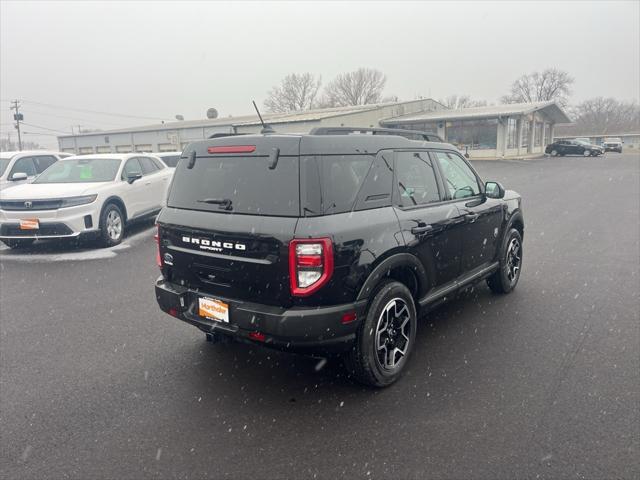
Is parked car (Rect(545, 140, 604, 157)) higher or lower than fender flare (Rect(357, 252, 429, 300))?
higher

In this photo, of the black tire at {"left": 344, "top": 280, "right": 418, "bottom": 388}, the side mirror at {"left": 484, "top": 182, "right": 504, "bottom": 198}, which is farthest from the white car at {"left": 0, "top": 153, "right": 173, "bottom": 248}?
the side mirror at {"left": 484, "top": 182, "right": 504, "bottom": 198}

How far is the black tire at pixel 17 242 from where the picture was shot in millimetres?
7891

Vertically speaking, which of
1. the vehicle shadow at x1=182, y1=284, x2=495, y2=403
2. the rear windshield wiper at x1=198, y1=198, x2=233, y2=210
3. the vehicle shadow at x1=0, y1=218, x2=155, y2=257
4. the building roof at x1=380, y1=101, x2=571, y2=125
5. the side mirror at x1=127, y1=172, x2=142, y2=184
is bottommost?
the vehicle shadow at x1=182, y1=284, x2=495, y2=403

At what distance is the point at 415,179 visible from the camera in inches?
153

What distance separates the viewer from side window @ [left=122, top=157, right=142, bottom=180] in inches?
361

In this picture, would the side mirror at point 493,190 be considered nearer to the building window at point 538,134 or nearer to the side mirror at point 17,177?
the side mirror at point 17,177

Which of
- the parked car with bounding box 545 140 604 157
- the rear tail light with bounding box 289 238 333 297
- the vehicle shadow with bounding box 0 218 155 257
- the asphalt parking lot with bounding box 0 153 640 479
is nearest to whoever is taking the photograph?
the asphalt parking lot with bounding box 0 153 640 479

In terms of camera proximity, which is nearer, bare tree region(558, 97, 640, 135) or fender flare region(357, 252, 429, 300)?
fender flare region(357, 252, 429, 300)

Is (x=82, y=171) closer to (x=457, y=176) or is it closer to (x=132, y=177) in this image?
(x=132, y=177)

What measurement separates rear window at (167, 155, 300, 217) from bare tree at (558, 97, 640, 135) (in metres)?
89.9

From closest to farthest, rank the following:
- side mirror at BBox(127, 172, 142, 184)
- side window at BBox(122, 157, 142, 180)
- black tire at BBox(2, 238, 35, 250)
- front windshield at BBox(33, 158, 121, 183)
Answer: black tire at BBox(2, 238, 35, 250), front windshield at BBox(33, 158, 121, 183), side mirror at BBox(127, 172, 142, 184), side window at BBox(122, 157, 142, 180)

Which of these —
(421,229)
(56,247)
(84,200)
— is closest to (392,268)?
(421,229)

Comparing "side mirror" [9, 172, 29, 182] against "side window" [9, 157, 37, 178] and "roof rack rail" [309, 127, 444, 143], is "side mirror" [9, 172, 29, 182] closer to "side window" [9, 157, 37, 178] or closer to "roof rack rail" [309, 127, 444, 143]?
"side window" [9, 157, 37, 178]

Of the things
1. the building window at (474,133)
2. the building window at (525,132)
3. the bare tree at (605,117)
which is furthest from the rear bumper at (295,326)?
the bare tree at (605,117)
